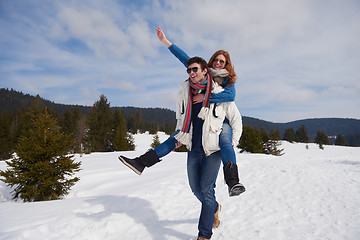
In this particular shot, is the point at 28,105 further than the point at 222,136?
Yes

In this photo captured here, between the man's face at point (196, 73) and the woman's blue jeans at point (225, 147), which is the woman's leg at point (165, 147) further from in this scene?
the man's face at point (196, 73)

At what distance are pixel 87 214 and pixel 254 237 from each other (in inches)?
111

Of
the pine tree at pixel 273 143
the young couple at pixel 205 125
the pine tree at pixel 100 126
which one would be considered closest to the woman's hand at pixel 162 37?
the young couple at pixel 205 125

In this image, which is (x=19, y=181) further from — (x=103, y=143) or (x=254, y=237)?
(x=103, y=143)

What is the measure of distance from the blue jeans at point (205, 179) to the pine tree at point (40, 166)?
660 cm

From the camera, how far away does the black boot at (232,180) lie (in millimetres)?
2115

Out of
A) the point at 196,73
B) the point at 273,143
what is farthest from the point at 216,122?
the point at 273,143

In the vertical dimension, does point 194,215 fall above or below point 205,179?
below

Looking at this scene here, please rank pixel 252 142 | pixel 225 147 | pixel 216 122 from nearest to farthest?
pixel 225 147 → pixel 216 122 → pixel 252 142

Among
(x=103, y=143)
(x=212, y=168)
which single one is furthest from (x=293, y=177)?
(x=103, y=143)

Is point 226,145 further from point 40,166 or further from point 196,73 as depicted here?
point 40,166

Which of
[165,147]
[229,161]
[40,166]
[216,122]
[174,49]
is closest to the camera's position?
[229,161]

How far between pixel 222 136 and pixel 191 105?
0.57m

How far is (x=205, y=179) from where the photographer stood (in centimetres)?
261
